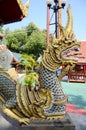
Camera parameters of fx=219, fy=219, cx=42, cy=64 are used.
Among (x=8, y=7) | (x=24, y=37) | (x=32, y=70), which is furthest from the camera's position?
(x=24, y=37)

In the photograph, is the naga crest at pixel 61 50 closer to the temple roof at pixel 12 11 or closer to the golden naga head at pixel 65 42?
the golden naga head at pixel 65 42

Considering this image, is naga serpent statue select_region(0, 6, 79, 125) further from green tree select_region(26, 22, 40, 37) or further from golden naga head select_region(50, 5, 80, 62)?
green tree select_region(26, 22, 40, 37)

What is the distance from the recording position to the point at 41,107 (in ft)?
10.0

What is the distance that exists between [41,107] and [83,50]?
49.4 ft

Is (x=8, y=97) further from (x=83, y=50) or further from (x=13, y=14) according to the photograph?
(x=83, y=50)

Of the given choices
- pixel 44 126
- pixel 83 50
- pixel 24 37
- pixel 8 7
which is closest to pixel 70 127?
pixel 44 126

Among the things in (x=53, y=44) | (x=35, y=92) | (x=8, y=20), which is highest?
(x=8, y=20)

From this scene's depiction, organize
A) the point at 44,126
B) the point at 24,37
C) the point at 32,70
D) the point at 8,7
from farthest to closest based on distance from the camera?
the point at 24,37 < the point at 8,7 < the point at 32,70 < the point at 44,126

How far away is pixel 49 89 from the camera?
318 cm

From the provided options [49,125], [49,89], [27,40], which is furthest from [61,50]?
[27,40]

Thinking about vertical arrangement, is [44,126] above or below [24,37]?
below

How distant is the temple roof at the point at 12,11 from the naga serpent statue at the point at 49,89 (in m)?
2.26

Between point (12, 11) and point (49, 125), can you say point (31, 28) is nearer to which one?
point (12, 11)

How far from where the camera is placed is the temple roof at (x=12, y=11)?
5202mm
